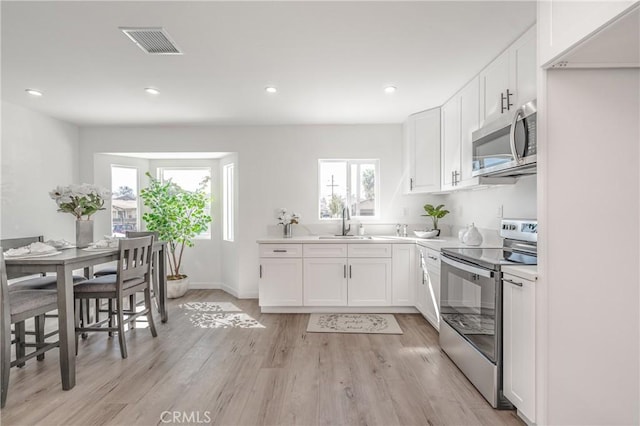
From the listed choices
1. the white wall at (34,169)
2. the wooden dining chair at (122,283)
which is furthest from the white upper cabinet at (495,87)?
the white wall at (34,169)

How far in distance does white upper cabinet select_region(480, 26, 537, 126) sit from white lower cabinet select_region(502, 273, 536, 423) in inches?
44.5

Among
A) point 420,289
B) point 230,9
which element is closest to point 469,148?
point 420,289

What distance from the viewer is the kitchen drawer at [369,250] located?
4.18 metres

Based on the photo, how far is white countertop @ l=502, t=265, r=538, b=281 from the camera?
73.5 inches

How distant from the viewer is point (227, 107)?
13.1ft

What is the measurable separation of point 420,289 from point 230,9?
3.26m

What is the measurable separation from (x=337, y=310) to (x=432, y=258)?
4.36 feet

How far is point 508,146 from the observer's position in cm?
232

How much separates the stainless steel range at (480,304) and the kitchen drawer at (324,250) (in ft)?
4.57

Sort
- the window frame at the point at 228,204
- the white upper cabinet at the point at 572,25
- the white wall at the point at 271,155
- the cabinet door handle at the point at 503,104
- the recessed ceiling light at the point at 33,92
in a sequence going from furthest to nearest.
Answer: the window frame at the point at 228,204, the white wall at the point at 271,155, the recessed ceiling light at the point at 33,92, the cabinet door handle at the point at 503,104, the white upper cabinet at the point at 572,25

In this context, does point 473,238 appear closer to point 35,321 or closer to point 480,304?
point 480,304

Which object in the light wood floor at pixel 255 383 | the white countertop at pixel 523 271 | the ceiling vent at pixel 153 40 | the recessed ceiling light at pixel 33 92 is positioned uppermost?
the recessed ceiling light at pixel 33 92

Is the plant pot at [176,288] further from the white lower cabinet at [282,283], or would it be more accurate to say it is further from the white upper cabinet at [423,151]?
the white upper cabinet at [423,151]

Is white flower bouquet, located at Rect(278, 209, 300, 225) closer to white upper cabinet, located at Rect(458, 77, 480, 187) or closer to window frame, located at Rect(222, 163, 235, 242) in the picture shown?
window frame, located at Rect(222, 163, 235, 242)
